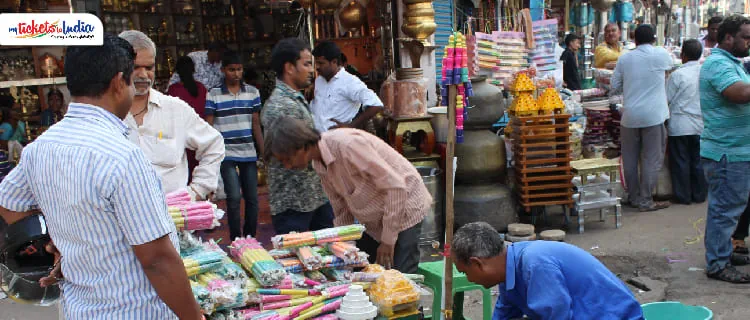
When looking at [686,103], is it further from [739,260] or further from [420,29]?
[420,29]

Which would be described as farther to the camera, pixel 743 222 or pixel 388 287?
pixel 743 222

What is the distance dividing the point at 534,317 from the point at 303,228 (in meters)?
1.92

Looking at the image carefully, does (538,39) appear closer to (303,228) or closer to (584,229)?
(584,229)

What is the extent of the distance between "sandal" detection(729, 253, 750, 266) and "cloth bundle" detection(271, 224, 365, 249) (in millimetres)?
3605

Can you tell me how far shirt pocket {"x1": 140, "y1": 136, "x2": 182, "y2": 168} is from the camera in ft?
10.3

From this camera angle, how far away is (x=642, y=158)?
723cm

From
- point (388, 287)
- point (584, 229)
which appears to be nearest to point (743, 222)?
point (584, 229)

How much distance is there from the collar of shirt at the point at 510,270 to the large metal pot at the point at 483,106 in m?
3.59

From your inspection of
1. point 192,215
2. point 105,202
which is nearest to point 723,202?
point 192,215

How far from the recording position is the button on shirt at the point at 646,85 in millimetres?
6906

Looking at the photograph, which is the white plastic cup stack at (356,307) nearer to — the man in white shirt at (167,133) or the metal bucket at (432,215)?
the man in white shirt at (167,133)

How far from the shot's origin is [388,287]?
2898 millimetres

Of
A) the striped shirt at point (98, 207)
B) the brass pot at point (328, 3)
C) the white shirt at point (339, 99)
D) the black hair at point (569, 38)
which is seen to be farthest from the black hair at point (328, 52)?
the black hair at point (569, 38)

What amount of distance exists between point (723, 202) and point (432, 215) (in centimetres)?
235
